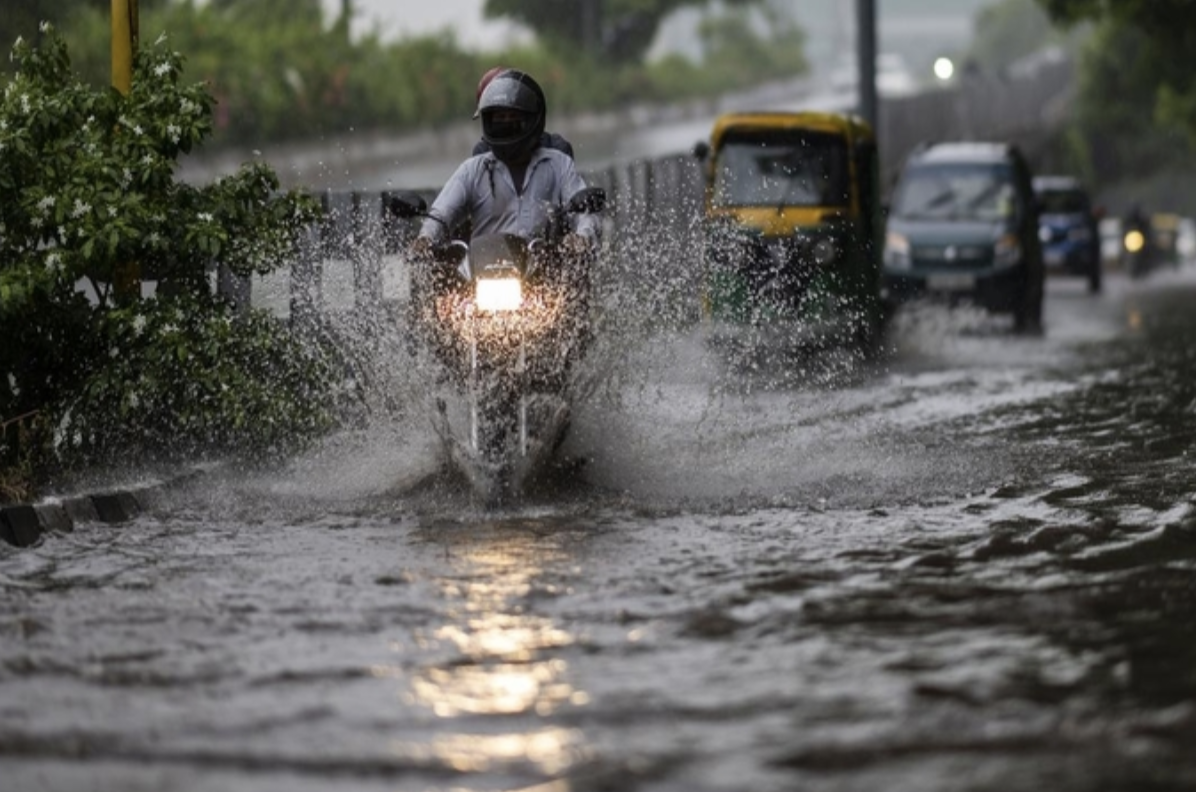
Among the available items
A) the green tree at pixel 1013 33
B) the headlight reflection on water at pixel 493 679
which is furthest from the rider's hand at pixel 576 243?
the green tree at pixel 1013 33

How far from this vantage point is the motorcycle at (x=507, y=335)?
1186 cm

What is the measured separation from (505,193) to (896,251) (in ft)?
59.6

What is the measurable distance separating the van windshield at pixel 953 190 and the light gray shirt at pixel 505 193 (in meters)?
18.7

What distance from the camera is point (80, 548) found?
10938mm

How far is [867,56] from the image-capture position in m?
35.0

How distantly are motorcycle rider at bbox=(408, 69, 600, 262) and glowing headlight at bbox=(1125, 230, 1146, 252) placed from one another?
132 ft

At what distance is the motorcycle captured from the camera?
38.9 feet

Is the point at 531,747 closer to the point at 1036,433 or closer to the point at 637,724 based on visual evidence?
the point at 637,724

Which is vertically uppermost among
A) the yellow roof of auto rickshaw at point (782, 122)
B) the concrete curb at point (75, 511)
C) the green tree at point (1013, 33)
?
the green tree at point (1013, 33)

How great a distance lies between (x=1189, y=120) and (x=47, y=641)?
131ft

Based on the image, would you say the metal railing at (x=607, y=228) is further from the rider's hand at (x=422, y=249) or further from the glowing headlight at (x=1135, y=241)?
the glowing headlight at (x=1135, y=241)

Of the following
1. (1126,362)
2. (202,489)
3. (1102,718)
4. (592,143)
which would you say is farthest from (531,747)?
(592,143)

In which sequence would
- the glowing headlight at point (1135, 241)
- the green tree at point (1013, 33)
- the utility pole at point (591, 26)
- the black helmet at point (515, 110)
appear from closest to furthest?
the black helmet at point (515, 110) → the glowing headlight at point (1135, 241) → the utility pole at point (591, 26) → the green tree at point (1013, 33)

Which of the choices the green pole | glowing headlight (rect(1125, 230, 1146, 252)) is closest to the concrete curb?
the green pole
